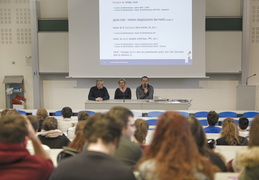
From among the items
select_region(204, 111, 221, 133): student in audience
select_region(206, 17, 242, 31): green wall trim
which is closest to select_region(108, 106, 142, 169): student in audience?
select_region(204, 111, 221, 133): student in audience

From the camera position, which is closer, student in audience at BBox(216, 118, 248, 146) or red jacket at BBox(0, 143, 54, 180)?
red jacket at BBox(0, 143, 54, 180)

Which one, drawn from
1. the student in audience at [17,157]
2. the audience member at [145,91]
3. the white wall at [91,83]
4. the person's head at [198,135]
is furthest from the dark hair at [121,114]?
the white wall at [91,83]

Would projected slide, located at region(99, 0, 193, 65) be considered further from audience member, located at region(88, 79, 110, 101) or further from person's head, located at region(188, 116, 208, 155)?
person's head, located at region(188, 116, 208, 155)

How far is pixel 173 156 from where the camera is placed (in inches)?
60.8

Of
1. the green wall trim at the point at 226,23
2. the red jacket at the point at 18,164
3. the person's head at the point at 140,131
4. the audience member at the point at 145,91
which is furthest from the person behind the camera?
the green wall trim at the point at 226,23

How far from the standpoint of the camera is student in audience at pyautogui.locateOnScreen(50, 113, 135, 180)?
1456 millimetres

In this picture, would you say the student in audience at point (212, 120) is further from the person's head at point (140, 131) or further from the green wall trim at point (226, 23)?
the green wall trim at point (226, 23)

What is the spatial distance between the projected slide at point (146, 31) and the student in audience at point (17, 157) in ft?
23.5

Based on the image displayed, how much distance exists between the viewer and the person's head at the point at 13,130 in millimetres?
1679

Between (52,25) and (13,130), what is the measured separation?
801 centimetres

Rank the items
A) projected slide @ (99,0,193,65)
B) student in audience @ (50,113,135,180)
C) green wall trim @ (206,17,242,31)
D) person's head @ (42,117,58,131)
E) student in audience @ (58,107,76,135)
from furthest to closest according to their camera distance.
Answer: green wall trim @ (206,17,242,31)
projected slide @ (99,0,193,65)
student in audience @ (58,107,76,135)
person's head @ (42,117,58,131)
student in audience @ (50,113,135,180)

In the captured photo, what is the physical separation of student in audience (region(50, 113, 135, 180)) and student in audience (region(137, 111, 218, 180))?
134mm

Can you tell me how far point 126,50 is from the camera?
8.79 metres

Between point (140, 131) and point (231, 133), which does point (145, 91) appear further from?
point (140, 131)
